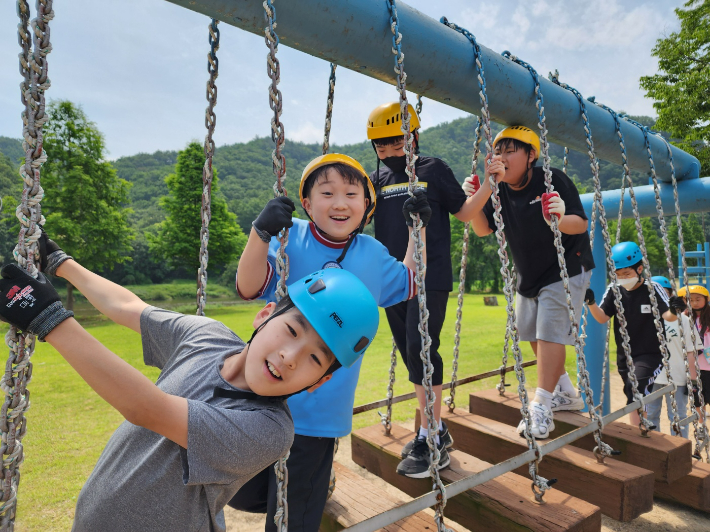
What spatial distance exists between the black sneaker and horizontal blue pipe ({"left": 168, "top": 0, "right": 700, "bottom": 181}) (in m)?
2.12

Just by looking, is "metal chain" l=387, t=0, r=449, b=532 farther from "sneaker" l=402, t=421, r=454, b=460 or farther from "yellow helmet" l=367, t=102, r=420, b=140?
"sneaker" l=402, t=421, r=454, b=460

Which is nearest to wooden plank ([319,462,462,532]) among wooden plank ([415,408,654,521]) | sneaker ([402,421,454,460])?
sneaker ([402,421,454,460])

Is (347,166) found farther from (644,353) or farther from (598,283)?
(598,283)

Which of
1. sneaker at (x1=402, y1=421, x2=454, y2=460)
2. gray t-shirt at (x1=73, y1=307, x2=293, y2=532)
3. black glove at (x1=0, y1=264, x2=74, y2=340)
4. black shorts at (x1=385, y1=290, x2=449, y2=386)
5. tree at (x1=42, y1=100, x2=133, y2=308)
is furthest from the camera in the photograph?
tree at (x1=42, y1=100, x2=133, y2=308)

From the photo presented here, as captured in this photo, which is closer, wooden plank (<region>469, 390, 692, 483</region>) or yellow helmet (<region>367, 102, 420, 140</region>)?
yellow helmet (<region>367, 102, 420, 140</region>)

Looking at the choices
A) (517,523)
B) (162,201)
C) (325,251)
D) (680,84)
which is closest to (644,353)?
(517,523)

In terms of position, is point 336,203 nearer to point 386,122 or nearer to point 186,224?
point 386,122

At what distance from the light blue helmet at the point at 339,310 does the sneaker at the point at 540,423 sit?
2159mm

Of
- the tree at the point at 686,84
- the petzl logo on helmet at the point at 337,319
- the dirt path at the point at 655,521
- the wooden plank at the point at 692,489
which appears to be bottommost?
the dirt path at the point at 655,521

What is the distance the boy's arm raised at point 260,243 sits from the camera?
4.89ft

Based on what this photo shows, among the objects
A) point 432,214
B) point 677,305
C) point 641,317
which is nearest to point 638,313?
point 641,317

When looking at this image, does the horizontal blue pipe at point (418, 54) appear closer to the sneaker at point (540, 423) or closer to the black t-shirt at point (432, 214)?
the black t-shirt at point (432, 214)

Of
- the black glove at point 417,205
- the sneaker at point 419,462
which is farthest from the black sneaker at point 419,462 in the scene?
the black glove at point 417,205

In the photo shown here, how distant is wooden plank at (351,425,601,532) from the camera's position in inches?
83.0
